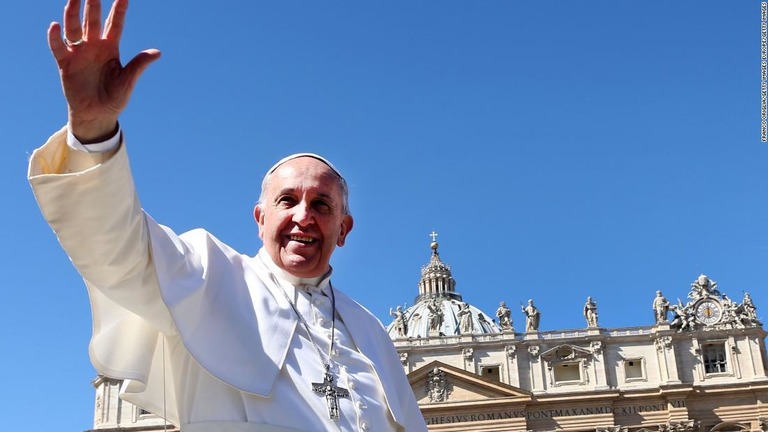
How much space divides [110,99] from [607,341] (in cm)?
3853

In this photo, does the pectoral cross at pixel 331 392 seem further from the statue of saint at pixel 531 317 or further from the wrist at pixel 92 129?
the statue of saint at pixel 531 317

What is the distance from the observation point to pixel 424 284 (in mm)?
69062

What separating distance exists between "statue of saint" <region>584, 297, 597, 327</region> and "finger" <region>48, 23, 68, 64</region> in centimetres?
3877

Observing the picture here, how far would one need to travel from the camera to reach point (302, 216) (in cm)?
315

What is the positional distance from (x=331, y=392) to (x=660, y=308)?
38.8 meters

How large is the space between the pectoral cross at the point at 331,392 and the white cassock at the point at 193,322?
0.02 m

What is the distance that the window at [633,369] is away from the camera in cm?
3834

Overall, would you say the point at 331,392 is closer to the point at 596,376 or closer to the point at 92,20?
the point at 92,20

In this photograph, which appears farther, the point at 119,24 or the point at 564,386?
the point at 564,386

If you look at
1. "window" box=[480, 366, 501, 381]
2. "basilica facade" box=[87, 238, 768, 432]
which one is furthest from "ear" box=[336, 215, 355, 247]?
"window" box=[480, 366, 501, 381]

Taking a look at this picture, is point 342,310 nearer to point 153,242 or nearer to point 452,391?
point 153,242

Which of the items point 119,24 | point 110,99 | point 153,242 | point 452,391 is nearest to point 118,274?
point 153,242

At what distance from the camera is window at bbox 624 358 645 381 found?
38.3 metres

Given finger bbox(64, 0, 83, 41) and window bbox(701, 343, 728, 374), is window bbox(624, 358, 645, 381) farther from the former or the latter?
finger bbox(64, 0, 83, 41)
